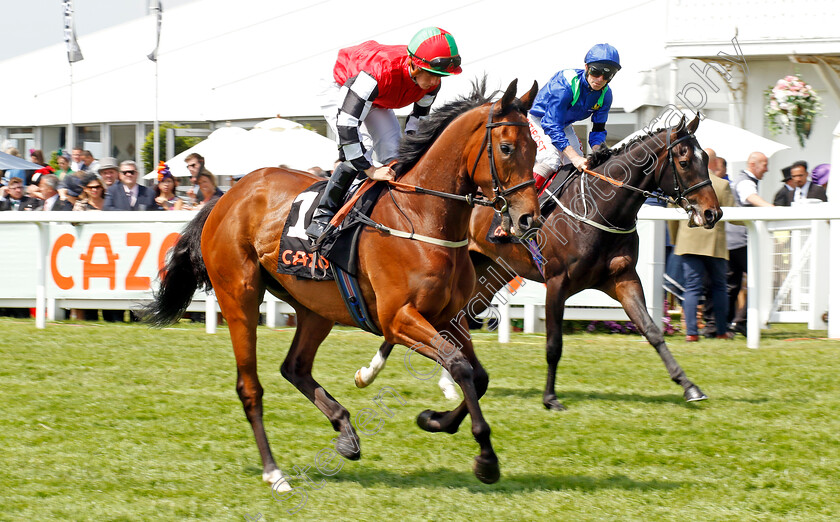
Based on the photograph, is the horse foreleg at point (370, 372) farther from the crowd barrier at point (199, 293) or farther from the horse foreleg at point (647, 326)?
the crowd barrier at point (199, 293)

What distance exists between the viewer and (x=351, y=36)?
1459 centimetres

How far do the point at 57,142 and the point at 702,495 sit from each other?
47.3ft

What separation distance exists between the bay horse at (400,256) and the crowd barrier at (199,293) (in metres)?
3.41

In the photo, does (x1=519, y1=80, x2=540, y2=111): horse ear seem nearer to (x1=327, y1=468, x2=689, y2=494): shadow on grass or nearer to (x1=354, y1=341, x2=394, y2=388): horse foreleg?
(x1=327, y1=468, x2=689, y2=494): shadow on grass

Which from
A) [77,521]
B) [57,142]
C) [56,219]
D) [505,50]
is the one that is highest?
[505,50]

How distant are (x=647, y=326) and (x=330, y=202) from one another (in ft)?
7.46

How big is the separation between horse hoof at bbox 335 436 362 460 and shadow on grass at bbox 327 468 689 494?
0.30 feet

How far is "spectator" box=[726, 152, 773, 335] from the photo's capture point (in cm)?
905

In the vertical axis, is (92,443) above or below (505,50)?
below

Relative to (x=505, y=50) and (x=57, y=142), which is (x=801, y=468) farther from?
(x=57, y=142)

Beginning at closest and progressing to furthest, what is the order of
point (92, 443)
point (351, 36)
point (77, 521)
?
point (77, 521), point (92, 443), point (351, 36)

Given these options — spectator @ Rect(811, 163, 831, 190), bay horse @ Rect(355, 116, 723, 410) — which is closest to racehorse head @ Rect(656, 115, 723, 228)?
bay horse @ Rect(355, 116, 723, 410)

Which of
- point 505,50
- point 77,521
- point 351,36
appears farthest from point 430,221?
point 351,36

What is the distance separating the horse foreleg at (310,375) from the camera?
4453 millimetres
